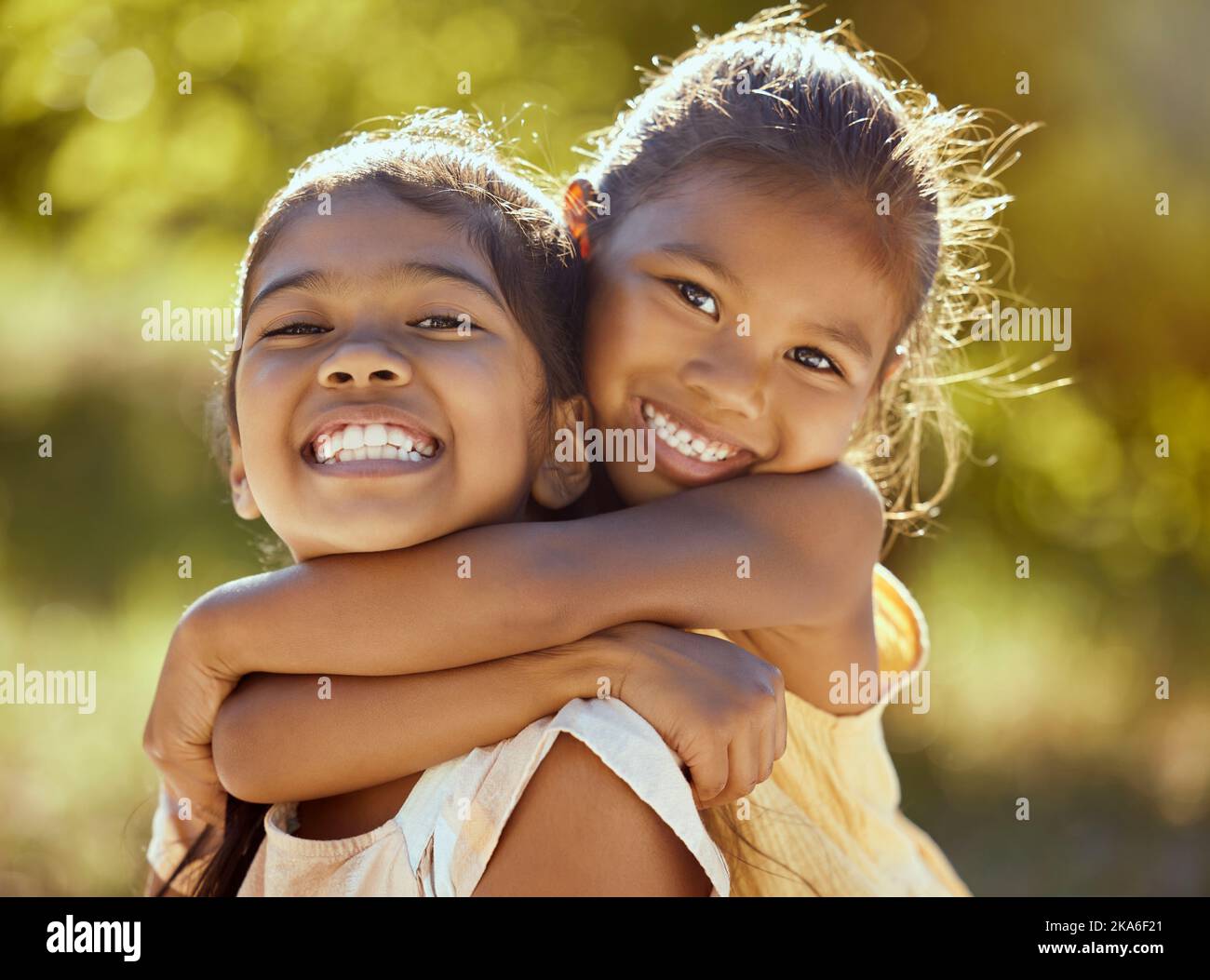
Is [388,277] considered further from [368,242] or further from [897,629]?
[897,629]

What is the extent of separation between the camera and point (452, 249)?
168cm

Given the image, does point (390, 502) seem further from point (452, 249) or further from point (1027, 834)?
point (1027, 834)

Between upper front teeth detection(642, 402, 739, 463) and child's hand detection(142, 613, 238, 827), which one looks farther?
upper front teeth detection(642, 402, 739, 463)

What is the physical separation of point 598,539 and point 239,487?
59 centimetres

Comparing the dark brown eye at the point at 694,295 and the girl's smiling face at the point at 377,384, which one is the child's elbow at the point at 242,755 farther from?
the dark brown eye at the point at 694,295

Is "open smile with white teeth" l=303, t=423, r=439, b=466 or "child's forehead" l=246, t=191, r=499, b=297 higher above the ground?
"child's forehead" l=246, t=191, r=499, b=297

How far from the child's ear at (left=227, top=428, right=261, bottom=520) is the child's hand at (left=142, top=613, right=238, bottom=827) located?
243mm

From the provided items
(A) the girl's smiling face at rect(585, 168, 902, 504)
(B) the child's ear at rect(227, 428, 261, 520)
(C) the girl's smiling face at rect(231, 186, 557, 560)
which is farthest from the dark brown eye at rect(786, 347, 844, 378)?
(B) the child's ear at rect(227, 428, 261, 520)

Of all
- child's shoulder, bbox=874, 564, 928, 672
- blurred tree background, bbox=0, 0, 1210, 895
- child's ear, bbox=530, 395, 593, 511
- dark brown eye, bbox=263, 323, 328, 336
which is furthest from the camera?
blurred tree background, bbox=0, 0, 1210, 895

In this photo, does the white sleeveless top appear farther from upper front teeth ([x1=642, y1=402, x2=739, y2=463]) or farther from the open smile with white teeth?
upper front teeth ([x1=642, y1=402, x2=739, y2=463])

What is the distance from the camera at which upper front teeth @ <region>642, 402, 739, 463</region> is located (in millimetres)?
1938

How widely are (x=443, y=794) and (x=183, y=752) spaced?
1.43 ft

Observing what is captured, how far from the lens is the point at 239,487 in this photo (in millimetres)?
1905

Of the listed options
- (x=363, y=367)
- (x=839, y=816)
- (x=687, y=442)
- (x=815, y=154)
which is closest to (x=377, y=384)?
(x=363, y=367)
